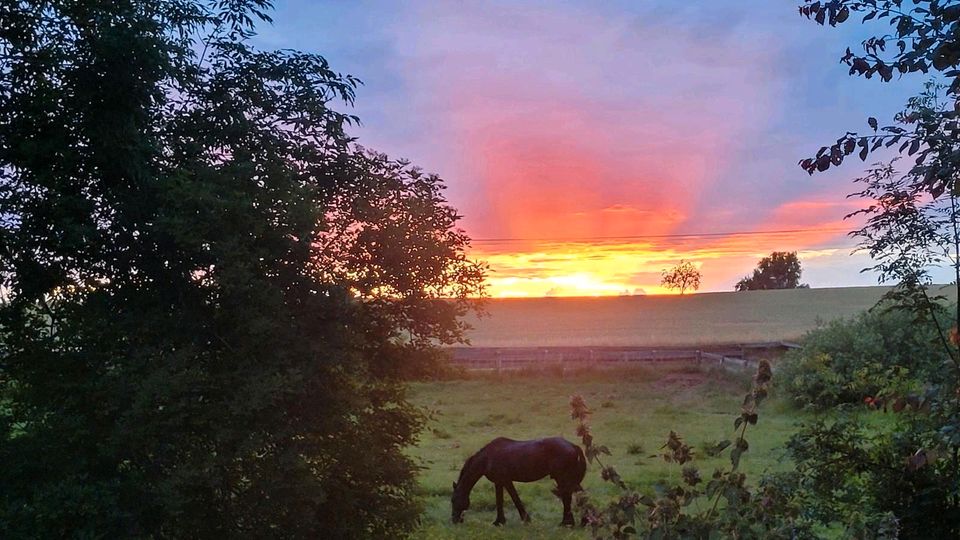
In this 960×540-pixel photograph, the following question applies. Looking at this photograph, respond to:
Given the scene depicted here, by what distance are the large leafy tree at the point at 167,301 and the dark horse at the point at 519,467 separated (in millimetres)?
4106

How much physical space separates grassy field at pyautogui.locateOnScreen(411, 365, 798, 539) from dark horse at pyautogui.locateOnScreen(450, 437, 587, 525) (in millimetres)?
379

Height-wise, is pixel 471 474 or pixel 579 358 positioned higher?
pixel 579 358

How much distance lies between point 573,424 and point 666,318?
147 feet

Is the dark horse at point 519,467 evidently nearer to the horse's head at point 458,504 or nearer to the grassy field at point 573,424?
the horse's head at point 458,504

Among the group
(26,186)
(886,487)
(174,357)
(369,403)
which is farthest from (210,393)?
(886,487)

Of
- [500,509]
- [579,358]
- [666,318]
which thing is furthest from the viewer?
[666,318]

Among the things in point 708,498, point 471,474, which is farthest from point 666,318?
point 708,498

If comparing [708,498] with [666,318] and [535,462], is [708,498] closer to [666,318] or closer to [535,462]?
[535,462]

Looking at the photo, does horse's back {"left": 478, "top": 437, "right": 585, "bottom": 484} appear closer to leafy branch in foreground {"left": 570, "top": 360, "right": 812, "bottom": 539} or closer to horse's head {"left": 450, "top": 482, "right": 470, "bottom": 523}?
horse's head {"left": 450, "top": 482, "right": 470, "bottom": 523}

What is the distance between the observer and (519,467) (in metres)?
11.2

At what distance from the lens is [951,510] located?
4906 mm

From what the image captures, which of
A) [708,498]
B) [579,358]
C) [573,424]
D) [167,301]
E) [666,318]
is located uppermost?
[666,318]

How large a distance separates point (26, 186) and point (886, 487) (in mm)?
6811

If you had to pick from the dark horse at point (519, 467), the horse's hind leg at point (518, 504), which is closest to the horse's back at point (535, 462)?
the dark horse at point (519, 467)
